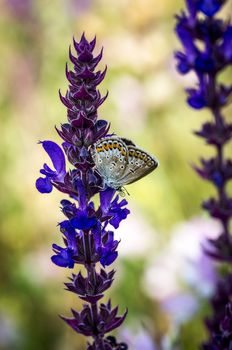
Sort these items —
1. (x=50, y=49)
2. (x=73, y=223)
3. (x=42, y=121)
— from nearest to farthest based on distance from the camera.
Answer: (x=73, y=223) < (x=42, y=121) < (x=50, y=49)

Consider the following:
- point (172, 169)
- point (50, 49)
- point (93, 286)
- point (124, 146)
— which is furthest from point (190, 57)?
point (50, 49)

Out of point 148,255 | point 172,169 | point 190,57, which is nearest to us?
point 190,57

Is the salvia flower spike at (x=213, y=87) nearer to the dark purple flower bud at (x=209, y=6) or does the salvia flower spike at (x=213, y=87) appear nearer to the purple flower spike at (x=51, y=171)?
the dark purple flower bud at (x=209, y=6)

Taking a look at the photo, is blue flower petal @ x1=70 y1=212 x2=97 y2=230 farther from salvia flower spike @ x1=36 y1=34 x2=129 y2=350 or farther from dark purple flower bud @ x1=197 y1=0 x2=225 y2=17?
dark purple flower bud @ x1=197 y1=0 x2=225 y2=17

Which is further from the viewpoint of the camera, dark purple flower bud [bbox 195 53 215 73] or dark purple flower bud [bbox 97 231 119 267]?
dark purple flower bud [bbox 195 53 215 73]

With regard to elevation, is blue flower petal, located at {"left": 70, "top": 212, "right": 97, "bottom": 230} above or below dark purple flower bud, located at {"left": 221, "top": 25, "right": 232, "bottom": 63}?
below

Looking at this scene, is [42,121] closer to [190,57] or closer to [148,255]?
[148,255]

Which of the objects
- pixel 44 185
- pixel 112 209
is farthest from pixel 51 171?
pixel 112 209

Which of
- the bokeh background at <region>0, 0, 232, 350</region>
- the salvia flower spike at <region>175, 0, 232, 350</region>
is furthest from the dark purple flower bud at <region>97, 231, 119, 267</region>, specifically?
the bokeh background at <region>0, 0, 232, 350</region>
